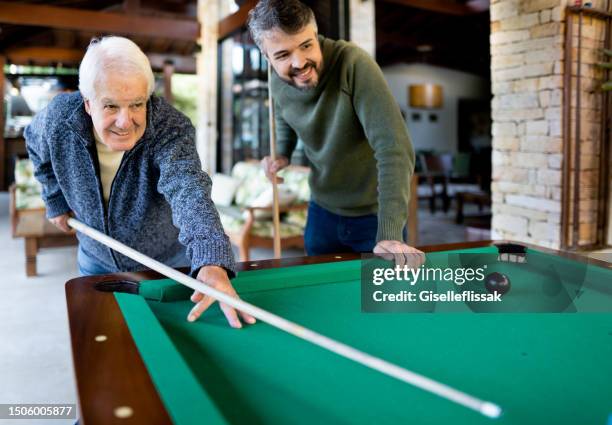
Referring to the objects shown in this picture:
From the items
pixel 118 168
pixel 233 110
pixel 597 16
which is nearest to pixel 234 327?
pixel 118 168

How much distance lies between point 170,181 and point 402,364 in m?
0.83

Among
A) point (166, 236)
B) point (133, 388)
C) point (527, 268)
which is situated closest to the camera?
point (133, 388)

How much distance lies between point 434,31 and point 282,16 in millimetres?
8801

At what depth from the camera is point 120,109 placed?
138cm

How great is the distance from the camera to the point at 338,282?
1423 mm

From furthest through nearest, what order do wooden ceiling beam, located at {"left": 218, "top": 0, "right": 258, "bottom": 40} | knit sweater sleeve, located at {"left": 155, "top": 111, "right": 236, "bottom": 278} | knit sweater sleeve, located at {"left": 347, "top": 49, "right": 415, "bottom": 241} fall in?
wooden ceiling beam, located at {"left": 218, "top": 0, "right": 258, "bottom": 40}
knit sweater sleeve, located at {"left": 347, "top": 49, "right": 415, "bottom": 241}
knit sweater sleeve, located at {"left": 155, "top": 111, "right": 236, "bottom": 278}

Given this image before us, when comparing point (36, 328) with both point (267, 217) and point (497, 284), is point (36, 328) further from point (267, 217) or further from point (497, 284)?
point (497, 284)

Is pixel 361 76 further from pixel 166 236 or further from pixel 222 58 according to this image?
pixel 222 58

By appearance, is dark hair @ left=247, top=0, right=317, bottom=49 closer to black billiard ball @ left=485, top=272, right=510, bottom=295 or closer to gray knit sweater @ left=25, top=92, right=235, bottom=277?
gray knit sweater @ left=25, top=92, right=235, bottom=277

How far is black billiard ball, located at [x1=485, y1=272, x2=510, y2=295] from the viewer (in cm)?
127

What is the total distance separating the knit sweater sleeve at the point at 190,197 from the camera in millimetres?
1252

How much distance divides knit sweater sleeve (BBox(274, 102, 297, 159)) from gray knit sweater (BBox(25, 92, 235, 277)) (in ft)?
2.63

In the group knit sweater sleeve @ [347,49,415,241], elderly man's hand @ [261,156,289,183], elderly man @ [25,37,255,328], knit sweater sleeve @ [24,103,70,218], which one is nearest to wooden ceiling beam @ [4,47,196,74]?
elderly man's hand @ [261,156,289,183]

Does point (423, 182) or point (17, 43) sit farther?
point (17, 43)
